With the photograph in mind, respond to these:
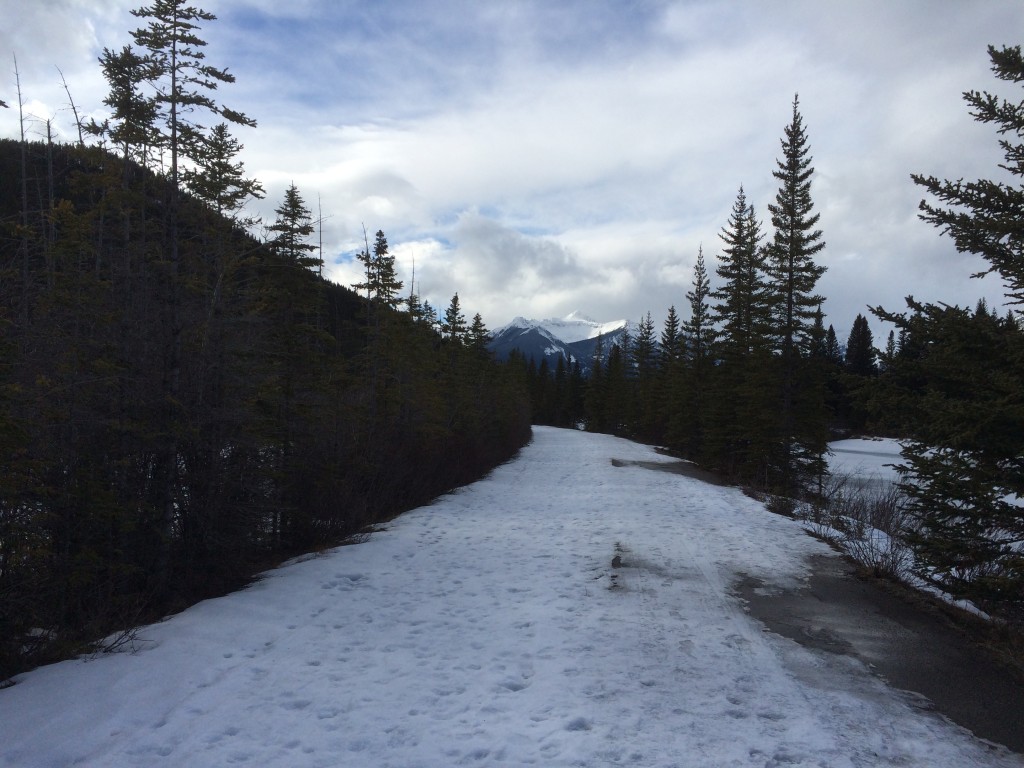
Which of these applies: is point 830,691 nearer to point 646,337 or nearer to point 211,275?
point 211,275

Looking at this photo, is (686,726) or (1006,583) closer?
(686,726)

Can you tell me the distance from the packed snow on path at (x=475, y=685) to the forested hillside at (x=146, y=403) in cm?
79

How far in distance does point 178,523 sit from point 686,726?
21.3ft

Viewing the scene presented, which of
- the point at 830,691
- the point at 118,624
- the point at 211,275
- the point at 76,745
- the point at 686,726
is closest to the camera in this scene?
the point at 76,745

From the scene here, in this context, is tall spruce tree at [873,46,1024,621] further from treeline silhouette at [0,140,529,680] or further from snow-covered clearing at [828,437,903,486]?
snow-covered clearing at [828,437,903,486]

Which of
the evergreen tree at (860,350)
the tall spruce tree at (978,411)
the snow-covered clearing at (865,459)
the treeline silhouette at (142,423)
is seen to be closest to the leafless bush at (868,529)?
the tall spruce tree at (978,411)

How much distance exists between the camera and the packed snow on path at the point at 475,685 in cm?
397

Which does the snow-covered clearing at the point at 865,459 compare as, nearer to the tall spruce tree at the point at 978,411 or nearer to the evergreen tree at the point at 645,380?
the evergreen tree at the point at 645,380

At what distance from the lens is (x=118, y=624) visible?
5.75m

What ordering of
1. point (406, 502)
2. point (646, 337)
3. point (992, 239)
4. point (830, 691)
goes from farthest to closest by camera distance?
point (646, 337) < point (406, 502) < point (992, 239) < point (830, 691)

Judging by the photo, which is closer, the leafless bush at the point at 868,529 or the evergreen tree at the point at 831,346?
the leafless bush at the point at 868,529

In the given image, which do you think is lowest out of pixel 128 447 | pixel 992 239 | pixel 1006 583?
pixel 1006 583

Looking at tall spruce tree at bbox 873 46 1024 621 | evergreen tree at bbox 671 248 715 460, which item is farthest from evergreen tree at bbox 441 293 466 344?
tall spruce tree at bbox 873 46 1024 621

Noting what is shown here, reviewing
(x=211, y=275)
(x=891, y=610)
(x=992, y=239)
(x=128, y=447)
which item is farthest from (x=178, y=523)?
(x=992, y=239)
